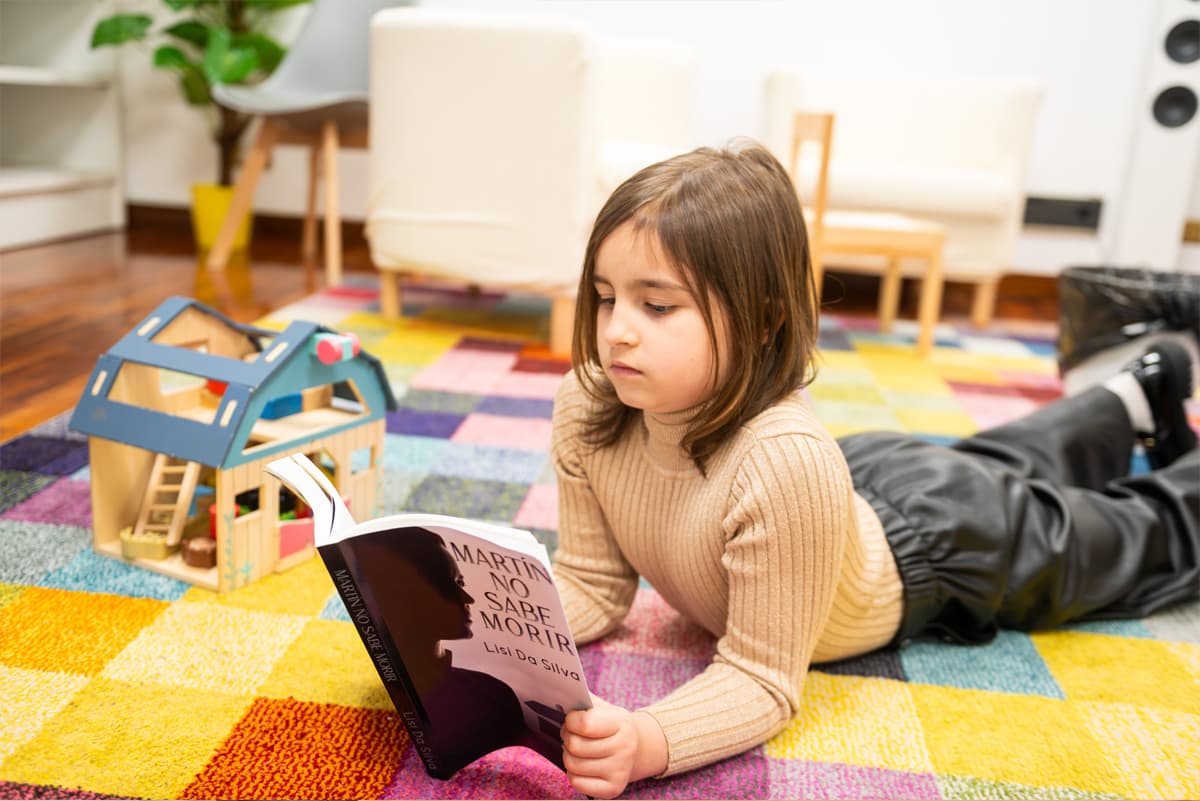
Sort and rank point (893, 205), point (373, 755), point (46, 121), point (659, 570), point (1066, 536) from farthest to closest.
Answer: point (46, 121), point (893, 205), point (1066, 536), point (659, 570), point (373, 755)

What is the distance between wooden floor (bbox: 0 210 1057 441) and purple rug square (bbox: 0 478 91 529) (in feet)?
0.78

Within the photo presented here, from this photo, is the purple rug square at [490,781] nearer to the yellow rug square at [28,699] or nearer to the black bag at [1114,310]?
the yellow rug square at [28,699]

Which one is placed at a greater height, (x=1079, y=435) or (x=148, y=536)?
(x=1079, y=435)

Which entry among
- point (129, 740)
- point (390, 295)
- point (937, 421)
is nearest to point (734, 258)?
point (129, 740)

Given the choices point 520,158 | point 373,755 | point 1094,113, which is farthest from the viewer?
point 1094,113

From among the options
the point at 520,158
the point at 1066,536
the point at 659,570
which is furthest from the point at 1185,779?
the point at 520,158

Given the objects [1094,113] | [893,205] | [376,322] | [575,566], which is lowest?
[376,322]

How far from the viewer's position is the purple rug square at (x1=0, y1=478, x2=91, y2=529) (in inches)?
41.0

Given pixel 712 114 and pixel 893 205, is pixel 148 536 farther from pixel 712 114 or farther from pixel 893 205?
pixel 712 114

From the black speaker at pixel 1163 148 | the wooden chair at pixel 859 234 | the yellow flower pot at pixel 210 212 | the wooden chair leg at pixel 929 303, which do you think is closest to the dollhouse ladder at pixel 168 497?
the wooden chair at pixel 859 234

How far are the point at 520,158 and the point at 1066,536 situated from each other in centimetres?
131

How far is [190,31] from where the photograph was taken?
113 inches

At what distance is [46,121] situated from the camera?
123 inches

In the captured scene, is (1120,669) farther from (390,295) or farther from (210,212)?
(210,212)
